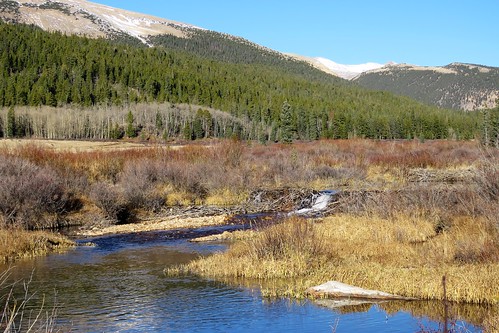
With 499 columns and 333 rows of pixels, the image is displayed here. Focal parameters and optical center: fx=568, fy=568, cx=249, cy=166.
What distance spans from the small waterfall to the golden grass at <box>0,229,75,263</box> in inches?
513

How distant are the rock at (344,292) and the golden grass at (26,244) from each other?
36.3 feet

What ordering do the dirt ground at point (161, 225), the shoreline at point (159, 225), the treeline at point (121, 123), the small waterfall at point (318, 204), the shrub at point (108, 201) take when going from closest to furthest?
the shoreline at point (159, 225), the dirt ground at point (161, 225), the shrub at point (108, 201), the small waterfall at point (318, 204), the treeline at point (121, 123)

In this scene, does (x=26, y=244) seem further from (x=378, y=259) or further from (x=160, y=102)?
(x=160, y=102)

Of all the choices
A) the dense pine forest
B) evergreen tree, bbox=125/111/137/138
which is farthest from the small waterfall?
evergreen tree, bbox=125/111/137/138

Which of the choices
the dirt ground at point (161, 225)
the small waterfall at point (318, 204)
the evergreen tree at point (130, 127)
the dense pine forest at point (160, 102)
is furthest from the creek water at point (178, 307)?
the evergreen tree at point (130, 127)

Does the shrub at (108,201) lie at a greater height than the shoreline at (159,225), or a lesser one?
greater

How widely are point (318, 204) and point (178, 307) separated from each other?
20.4 m

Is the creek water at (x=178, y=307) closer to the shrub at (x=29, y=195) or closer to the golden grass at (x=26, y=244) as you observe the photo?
the golden grass at (x=26, y=244)

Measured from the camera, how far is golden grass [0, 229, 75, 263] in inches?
770

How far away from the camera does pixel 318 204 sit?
3266 cm

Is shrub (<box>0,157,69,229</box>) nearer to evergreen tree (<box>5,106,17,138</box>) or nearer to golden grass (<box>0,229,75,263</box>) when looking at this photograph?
golden grass (<box>0,229,75,263</box>)

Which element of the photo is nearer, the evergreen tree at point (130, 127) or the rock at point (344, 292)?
the rock at point (344, 292)

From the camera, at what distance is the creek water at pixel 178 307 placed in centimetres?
1149

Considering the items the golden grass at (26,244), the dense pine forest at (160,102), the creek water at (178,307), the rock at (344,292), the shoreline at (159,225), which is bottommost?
the shoreline at (159,225)
